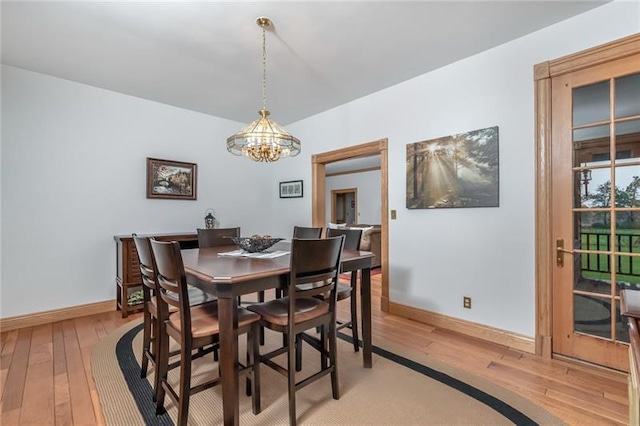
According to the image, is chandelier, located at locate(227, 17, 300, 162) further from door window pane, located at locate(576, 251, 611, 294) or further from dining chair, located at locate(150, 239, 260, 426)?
door window pane, located at locate(576, 251, 611, 294)

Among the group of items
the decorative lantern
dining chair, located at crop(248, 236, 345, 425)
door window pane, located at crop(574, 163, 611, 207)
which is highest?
door window pane, located at crop(574, 163, 611, 207)

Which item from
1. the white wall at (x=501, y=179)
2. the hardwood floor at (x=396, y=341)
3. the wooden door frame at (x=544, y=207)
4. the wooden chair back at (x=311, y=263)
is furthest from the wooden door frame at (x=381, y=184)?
the wooden chair back at (x=311, y=263)

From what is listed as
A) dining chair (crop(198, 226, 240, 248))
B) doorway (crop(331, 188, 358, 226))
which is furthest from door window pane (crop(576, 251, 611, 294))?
→ doorway (crop(331, 188, 358, 226))

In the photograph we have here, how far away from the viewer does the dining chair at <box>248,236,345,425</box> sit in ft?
5.11

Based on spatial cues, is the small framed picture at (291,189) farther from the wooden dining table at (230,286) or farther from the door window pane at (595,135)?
the door window pane at (595,135)

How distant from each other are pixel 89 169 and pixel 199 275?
2.79 meters

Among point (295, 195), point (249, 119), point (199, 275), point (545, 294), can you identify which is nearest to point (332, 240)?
point (199, 275)

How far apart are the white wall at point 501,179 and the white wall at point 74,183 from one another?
2854 millimetres

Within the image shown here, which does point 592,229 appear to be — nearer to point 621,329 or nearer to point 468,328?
point 621,329

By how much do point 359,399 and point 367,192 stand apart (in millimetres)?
7975

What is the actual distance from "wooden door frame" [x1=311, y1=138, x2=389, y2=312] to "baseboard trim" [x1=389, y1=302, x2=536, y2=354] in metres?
0.25

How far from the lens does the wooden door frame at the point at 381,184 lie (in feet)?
11.2

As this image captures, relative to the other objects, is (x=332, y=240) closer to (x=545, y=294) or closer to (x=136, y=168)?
(x=545, y=294)

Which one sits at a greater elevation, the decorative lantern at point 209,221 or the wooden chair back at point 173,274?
the decorative lantern at point 209,221
